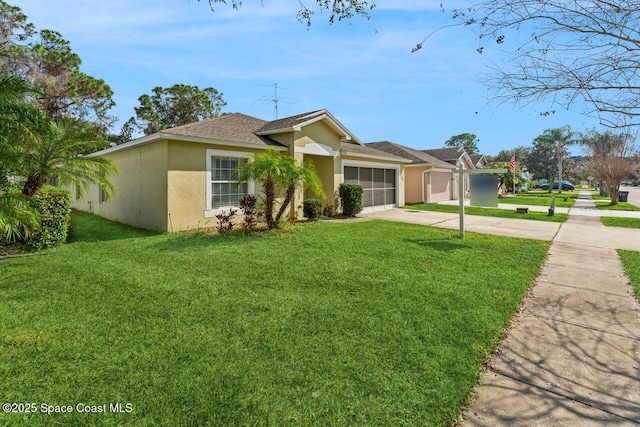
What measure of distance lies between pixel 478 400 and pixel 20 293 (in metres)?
6.83

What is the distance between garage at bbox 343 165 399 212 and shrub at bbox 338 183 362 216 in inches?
42.0

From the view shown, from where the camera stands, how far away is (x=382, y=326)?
168 inches

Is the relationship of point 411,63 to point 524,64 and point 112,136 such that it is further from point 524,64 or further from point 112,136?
point 112,136

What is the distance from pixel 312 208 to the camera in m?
14.2

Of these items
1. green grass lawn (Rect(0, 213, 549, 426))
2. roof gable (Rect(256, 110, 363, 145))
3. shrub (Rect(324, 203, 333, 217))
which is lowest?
green grass lawn (Rect(0, 213, 549, 426))

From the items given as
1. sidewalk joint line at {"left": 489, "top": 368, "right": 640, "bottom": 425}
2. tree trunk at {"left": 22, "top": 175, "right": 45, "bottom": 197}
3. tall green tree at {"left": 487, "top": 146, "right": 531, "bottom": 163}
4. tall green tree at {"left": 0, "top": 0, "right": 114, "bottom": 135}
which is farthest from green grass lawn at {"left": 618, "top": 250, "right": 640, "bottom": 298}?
tall green tree at {"left": 487, "top": 146, "right": 531, "bottom": 163}

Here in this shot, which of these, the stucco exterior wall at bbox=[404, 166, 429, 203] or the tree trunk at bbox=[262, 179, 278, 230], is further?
the stucco exterior wall at bbox=[404, 166, 429, 203]

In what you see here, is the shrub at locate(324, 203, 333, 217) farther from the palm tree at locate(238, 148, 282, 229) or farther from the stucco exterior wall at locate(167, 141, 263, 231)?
the stucco exterior wall at locate(167, 141, 263, 231)

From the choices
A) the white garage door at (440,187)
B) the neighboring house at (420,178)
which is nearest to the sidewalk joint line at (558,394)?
the neighboring house at (420,178)

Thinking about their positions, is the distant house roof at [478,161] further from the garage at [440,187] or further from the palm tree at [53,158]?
the palm tree at [53,158]

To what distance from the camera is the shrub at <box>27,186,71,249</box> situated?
8492 millimetres

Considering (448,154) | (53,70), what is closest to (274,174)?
(53,70)

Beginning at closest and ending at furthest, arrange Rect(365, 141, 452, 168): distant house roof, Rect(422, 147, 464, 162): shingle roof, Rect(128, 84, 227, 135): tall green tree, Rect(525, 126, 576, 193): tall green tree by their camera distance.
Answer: Rect(365, 141, 452, 168): distant house roof → Rect(422, 147, 464, 162): shingle roof → Rect(128, 84, 227, 135): tall green tree → Rect(525, 126, 576, 193): tall green tree

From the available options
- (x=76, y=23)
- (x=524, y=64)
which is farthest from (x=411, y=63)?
(x=76, y=23)
